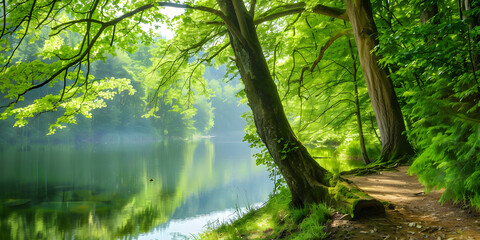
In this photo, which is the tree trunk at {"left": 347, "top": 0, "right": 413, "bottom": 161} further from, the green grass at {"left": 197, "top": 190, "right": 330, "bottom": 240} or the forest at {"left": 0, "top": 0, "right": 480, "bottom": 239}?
the green grass at {"left": 197, "top": 190, "right": 330, "bottom": 240}

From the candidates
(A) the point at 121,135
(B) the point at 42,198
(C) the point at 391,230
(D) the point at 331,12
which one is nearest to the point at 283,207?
(C) the point at 391,230

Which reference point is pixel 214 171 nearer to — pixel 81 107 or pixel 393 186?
pixel 81 107

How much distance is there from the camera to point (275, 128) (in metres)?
4.31

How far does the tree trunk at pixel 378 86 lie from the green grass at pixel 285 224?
8.41 ft

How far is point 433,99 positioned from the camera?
9.96 feet

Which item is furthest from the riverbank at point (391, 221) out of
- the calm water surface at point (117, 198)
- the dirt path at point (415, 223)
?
the calm water surface at point (117, 198)

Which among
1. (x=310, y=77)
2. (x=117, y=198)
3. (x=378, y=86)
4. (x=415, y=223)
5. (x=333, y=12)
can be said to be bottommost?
(x=117, y=198)

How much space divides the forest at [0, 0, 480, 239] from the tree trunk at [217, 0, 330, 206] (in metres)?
0.02

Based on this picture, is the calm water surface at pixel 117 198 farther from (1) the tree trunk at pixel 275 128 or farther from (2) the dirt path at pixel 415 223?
(2) the dirt path at pixel 415 223

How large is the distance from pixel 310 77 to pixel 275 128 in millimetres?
4842

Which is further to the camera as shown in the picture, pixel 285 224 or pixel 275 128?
pixel 285 224

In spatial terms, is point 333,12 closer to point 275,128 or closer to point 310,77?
point 310,77

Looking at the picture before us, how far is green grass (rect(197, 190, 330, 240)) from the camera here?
3545mm

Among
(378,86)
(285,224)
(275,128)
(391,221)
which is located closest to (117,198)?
(285,224)
